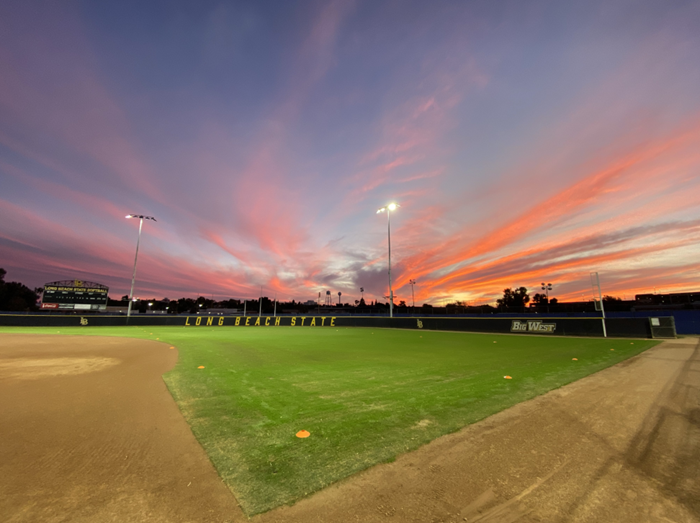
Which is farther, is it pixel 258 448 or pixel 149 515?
pixel 258 448

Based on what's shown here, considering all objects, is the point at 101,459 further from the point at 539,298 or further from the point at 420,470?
the point at 539,298

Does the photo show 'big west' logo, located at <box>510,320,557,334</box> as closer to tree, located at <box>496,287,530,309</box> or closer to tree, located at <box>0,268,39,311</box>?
tree, located at <box>496,287,530,309</box>

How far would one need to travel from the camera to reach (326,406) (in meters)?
4.57

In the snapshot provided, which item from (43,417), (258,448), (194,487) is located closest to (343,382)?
(258,448)

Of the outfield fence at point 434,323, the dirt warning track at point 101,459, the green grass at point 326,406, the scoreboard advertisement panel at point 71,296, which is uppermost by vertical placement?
the scoreboard advertisement panel at point 71,296

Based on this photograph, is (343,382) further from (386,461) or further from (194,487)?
(194,487)

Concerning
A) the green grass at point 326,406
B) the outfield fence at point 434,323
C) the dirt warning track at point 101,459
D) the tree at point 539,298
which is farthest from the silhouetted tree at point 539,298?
the dirt warning track at point 101,459

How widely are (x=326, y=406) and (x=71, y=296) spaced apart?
6431 centimetres

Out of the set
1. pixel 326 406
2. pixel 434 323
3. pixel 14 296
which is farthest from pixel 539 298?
pixel 14 296

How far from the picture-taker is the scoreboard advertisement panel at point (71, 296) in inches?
1887

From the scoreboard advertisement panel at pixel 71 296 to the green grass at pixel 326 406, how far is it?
5647 centimetres

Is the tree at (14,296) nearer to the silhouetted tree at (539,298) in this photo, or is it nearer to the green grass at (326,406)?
the green grass at (326,406)

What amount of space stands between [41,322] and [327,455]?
38.9 meters

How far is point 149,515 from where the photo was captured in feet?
6.93
